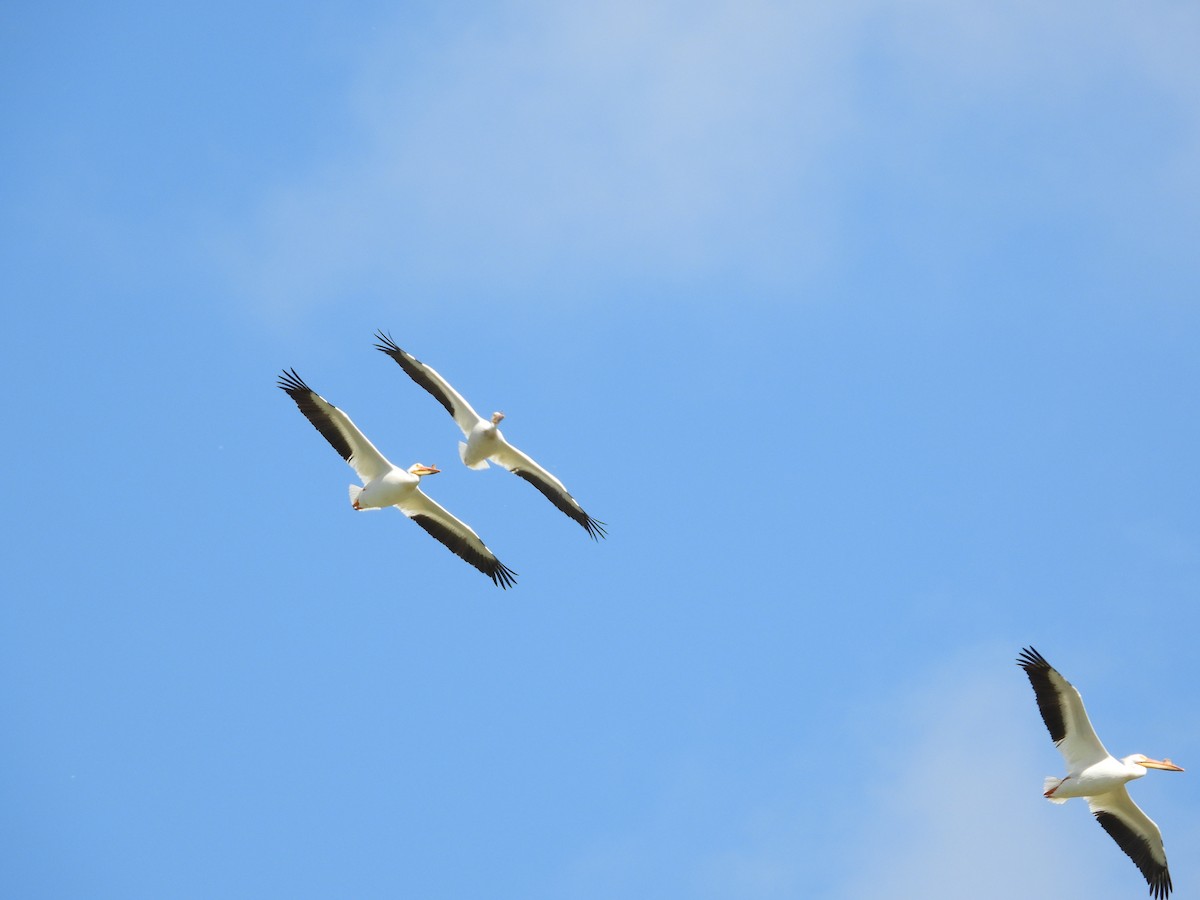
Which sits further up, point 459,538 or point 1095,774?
point 459,538

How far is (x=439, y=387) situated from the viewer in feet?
72.0

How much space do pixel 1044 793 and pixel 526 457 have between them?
8224 millimetres

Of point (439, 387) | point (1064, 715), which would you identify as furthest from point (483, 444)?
point (1064, 715)

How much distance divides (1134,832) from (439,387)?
10627 mm

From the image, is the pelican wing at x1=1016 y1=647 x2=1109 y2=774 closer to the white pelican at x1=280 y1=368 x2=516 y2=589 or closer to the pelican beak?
the pelican beak

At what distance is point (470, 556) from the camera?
71.9 feet

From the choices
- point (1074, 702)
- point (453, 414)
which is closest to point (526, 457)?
point (453, 414)

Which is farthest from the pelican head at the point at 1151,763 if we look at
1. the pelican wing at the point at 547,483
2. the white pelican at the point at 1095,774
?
the pelican wing at the point at 547,483

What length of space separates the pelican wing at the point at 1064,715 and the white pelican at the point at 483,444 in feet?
22.5

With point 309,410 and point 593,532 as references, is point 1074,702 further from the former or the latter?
point 309,410

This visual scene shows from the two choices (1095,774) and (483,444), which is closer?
(1095,774)

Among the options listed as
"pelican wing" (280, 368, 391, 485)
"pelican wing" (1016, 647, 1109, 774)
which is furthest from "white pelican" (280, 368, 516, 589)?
"pelican wing" (1016, 647, 1109, 774)

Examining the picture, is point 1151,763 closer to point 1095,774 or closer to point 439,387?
point 1095,774

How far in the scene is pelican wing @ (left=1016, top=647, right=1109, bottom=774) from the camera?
17.9m
